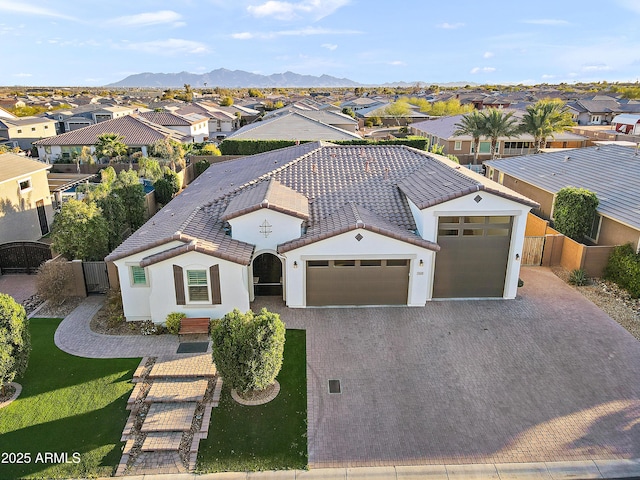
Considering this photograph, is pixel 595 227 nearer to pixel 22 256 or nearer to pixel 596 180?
pixel 596 180

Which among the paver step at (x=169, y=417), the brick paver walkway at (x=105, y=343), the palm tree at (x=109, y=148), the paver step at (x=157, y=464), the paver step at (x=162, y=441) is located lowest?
the paver step at (x=157, y=464)

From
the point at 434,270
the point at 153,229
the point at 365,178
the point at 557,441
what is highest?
the point at 365,178

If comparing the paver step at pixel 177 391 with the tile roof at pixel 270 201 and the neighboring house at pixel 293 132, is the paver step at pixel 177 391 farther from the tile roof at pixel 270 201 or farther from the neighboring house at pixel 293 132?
the neighboring house at pixel 293 132

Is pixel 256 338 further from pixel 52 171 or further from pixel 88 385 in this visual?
pixel 52 171

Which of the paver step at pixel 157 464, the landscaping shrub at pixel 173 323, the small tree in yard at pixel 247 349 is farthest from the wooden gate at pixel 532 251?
the paver step at pixel 157 464

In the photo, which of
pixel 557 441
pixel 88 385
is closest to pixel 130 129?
pixel 88 385

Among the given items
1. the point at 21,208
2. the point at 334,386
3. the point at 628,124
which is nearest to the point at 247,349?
the point at 334,386

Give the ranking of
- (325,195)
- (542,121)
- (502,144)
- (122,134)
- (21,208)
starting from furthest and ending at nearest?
(502,144) → (122,134) → (542,121) → (21,208) → (325,195)
